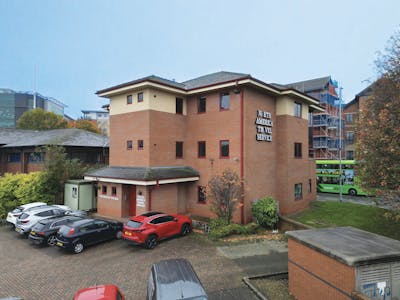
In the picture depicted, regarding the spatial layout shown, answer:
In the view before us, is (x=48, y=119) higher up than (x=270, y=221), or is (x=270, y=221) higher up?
(x=48, y=119)

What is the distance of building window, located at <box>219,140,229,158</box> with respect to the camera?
678 inches

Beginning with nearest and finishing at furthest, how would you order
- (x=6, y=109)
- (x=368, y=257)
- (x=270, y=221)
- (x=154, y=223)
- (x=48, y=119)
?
(x=368, y=257), (x=154, y=223), (x=270, y=221), (x=48, y=119), (x=6, y=109)

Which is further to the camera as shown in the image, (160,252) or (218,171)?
(218,171)

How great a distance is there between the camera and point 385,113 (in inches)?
392

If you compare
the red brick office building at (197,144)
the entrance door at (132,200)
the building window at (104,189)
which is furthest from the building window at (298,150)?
the building window at (104,189)

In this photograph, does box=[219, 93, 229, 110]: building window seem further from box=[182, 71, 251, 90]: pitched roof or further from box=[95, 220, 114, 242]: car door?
box=[95, 220, 114, 242]: car door

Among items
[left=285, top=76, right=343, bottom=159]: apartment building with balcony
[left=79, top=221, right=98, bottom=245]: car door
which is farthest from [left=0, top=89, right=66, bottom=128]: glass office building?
[left=79, top=221, right=98, bottom=245]: car door

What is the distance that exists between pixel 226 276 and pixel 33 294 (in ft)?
23.4

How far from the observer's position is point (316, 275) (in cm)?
727

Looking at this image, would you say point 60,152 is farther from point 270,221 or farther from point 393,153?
point 393,153

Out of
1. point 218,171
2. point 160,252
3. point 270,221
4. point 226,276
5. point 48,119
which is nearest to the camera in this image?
point 226,276

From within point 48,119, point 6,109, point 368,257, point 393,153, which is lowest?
point 368,257

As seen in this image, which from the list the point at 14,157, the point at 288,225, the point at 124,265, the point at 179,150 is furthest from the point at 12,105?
the point at 288,225

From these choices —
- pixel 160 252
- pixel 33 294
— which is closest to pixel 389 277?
pixel 160 252
